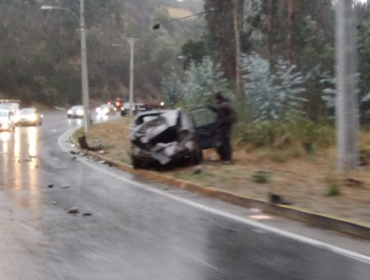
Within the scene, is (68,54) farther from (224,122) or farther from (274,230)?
(274,230)

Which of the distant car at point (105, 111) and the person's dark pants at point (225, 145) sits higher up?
the distant car at point (105, 111)

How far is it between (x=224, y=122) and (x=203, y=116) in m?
1.94

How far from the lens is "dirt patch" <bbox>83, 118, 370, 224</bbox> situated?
1073 centimetres

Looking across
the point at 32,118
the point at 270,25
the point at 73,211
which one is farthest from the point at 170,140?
the point at 32,118

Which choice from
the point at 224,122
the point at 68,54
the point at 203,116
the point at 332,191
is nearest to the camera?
the point at 332,191

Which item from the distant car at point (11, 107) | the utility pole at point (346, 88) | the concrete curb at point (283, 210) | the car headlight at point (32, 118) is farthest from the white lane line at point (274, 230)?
the car headlight at point (32, 118)

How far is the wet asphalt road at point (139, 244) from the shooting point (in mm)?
7082

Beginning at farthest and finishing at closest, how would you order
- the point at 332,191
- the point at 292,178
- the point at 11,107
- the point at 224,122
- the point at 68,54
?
the point at 68,54, the point at 11,107, the point at 224,122, the point at 292,178, the point at 332,191

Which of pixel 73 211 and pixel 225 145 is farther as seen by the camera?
pixel 225 145

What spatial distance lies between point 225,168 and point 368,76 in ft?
47.4

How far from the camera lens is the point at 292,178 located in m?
14.2

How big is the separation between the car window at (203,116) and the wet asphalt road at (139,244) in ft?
16.9

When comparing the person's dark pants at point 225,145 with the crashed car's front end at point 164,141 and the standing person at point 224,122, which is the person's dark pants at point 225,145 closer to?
the standing person at point 224,122

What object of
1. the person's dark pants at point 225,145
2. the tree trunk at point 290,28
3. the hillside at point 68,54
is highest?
the hillside at point 68,54
